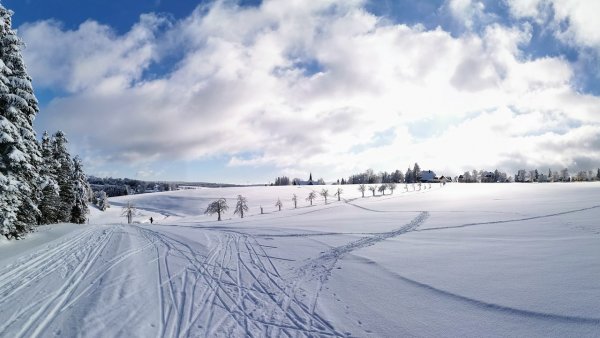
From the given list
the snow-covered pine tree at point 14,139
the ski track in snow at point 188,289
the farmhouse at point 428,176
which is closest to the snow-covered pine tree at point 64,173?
the snow-covered pine tree at point 14,139

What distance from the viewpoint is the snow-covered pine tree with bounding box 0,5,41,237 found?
17.3 metres

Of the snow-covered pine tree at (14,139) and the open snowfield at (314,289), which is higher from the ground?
the snow-covered pine tree at (14,139)

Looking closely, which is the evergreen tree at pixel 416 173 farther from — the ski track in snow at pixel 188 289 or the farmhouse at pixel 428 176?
the ski track in snow at pixel 188 289

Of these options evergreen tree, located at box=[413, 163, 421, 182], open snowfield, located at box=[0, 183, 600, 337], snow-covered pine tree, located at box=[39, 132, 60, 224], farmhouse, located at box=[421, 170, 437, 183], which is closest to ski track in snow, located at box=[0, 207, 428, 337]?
open snowfield, located at box=[0, 183, 600, 337]

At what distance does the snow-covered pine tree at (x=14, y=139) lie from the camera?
17.3 m

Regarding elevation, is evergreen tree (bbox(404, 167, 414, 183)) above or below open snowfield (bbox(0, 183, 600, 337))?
above

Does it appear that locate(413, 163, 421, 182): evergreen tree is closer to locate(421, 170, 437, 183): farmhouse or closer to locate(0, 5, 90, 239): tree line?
locate(421, 170, 437, 183): farmhouse

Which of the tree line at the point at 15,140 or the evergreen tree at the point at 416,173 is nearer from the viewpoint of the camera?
the tree line at the point at 15,140

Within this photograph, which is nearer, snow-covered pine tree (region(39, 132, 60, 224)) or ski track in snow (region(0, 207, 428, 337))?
ski track in snow (region(0, 207, 428, 337))

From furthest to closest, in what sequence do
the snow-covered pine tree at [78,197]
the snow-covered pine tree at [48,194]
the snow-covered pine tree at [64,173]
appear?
the snow-covered pine tree at [78,197] → the snow-covered pine tree at [64,173] → the snow-covered pine tree at [48,194]

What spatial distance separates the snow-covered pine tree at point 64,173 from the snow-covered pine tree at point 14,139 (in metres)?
21.2

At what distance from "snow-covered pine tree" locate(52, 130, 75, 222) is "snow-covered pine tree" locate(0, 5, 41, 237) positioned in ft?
69.7

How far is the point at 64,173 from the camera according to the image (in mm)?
39625

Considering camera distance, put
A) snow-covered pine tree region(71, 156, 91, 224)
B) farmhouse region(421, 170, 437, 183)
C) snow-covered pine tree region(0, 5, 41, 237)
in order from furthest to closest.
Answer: farmhouse region(421, 170, 437, 183) < snow-covered pine tree region(71, 156, 91, 224) < snow-covered pine tree region(0, 5, 41, 237)
